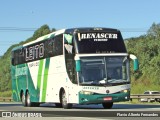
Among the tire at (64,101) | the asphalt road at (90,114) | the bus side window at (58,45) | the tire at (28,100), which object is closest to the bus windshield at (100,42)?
the bus side window at (58,45)

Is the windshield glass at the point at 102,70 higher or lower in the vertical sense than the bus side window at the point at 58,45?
lower

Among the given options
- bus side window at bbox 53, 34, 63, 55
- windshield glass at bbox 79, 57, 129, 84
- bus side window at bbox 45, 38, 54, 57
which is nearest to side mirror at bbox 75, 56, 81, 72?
windshield glass at bbox 79, 57, 129, 84

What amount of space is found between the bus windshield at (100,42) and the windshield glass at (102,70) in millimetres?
480

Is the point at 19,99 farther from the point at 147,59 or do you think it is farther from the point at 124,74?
the point at 147,59

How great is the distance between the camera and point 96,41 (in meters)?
27.1

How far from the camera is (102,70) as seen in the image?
86.8ft

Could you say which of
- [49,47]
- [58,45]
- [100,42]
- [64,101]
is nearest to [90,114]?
[100,42]

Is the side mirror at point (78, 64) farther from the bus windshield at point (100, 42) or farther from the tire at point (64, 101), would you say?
the tire at point (64, 101)

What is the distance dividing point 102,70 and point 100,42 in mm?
1545

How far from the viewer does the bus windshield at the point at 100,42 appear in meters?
26.8

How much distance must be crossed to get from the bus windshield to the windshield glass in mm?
480

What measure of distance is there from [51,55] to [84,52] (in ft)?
12.6

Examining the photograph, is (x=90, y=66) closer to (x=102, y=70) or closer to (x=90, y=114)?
(x=102, y=70)

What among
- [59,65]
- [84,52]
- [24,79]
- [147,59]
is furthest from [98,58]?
[147,59]
